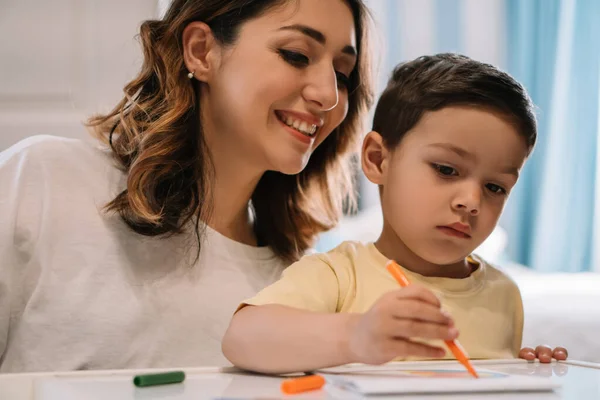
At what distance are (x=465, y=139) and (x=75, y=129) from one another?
1855 mm

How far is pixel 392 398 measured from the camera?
2.23ft

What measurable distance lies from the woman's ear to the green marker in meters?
0.72

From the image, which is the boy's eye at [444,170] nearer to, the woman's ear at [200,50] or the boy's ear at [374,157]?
the boy's ear at [374,157]

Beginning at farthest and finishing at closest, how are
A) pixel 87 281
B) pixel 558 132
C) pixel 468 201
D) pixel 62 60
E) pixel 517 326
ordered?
pixel 558 132 < pixel 62 60 < pixel 87 281 < pixel 517 326 < pixel 468 201

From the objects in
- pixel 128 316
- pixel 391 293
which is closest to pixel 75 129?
pixel 128 316

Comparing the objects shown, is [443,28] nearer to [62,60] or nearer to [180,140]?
[62,60]

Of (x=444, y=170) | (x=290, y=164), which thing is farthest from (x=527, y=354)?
(x=290, y=164)

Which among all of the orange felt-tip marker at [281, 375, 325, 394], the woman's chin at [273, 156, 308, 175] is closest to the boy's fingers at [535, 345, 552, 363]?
the orange felt-tip marker at [281, 375, 325, 394]

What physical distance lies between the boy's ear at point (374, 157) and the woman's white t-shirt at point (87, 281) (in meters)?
0.37

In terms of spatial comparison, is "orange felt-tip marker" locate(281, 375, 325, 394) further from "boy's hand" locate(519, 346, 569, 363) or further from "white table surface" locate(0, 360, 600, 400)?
"boy's hand" locate(519, 346, 569, 363)

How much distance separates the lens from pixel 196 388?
761mm

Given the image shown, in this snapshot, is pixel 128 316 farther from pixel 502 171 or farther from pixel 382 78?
pixel 382 78

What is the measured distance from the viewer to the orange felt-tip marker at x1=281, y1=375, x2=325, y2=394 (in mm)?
702

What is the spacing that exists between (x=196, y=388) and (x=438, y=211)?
398mm
